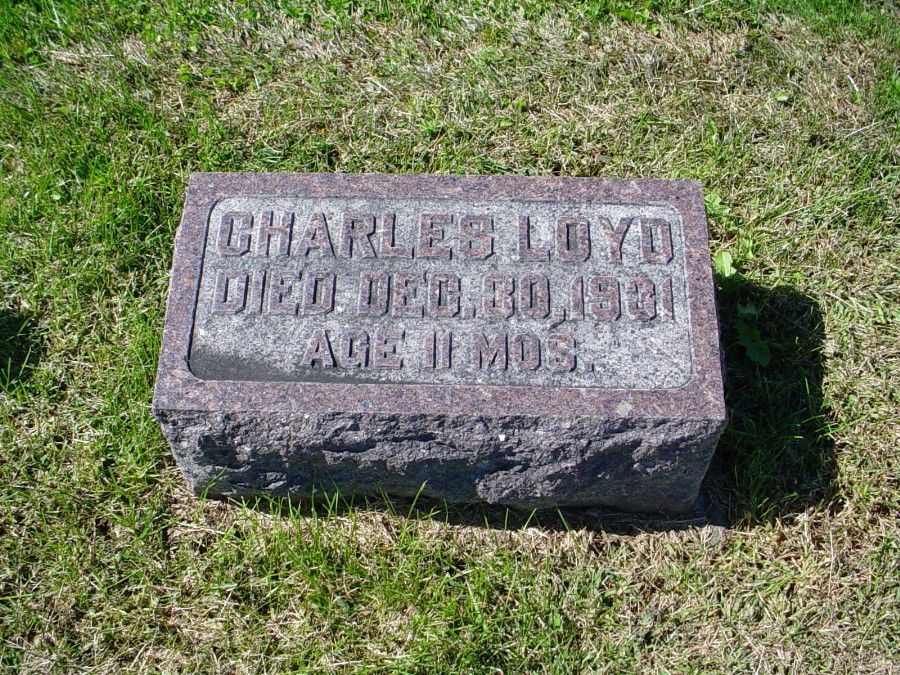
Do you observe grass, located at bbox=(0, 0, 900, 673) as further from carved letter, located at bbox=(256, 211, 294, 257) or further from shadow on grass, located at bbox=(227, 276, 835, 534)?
carved letter, located at bbox=(256, 211, 294, 257)

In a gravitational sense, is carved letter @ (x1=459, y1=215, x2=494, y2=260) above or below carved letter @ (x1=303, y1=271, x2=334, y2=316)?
above

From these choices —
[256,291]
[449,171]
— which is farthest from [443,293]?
[449,171]

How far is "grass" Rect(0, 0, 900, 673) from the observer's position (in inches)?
117

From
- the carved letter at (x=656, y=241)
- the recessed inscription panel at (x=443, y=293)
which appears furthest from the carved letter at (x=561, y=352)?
the carved letter at (x=656, y=241)

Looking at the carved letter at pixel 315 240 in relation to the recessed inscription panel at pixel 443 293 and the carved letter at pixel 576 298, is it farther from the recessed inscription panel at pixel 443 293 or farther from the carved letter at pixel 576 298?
the carved letter at pixel 576 298

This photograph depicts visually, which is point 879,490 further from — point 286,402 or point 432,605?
point 286,402

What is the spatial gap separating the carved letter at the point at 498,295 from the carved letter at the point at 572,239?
20cm

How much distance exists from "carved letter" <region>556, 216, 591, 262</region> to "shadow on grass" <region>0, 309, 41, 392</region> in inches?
77.5

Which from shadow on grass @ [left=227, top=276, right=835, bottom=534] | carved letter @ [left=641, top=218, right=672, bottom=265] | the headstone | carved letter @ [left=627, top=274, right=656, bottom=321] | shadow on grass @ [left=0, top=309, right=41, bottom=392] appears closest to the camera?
the headstone

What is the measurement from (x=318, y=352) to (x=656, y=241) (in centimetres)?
109

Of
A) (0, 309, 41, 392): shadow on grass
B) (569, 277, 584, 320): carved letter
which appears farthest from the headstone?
(0, 309, 41, 392): shadow on grass

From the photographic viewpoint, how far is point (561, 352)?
9.23ft

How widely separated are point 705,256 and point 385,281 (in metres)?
0.98

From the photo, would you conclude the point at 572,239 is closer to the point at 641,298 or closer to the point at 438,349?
the point at 641,298
